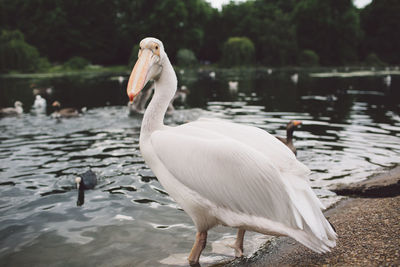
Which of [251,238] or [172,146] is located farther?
[251,238]

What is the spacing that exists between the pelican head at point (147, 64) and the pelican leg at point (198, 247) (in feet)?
4.68

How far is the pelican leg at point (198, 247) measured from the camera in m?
3.34

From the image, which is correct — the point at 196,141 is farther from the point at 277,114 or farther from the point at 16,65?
the point at 16,65

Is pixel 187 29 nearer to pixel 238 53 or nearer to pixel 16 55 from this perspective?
pixel 238 53

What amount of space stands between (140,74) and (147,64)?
139 millimetres

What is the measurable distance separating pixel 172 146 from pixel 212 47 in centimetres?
6122

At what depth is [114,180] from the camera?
19.6 ft

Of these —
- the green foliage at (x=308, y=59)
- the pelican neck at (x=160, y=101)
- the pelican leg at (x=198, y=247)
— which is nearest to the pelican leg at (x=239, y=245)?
the pelican leg at (x=198, y=247)

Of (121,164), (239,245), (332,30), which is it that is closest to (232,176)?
(239,245)

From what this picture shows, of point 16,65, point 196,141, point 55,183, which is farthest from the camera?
point 16,65

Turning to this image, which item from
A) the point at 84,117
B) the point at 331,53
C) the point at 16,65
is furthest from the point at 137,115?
the point at 331,53

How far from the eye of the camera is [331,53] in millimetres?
57719

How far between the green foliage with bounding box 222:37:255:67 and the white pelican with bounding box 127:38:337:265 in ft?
143

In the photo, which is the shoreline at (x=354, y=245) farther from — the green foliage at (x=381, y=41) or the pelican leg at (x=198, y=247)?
the green foliage at (x=381, y=41)
